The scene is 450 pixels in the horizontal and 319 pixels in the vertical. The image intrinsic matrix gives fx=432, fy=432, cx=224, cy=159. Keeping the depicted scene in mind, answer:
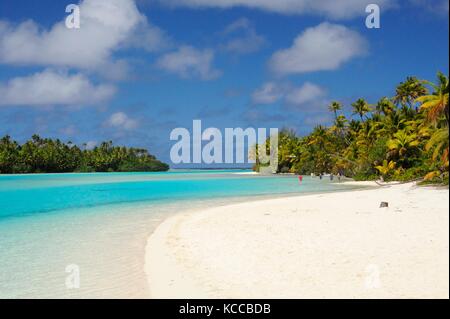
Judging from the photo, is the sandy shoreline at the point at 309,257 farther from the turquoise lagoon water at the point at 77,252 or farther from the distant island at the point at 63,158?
the distant island at the point at 63,158

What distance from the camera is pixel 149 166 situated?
158 m

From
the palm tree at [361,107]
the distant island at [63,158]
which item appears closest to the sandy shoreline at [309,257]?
the palm tree at [361,107]

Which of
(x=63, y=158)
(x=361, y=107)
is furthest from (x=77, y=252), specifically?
(x=63, y=158)

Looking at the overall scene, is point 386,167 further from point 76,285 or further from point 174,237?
point 76,285

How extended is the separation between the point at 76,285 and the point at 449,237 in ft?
21.8

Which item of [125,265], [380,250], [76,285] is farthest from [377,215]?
[76,285]

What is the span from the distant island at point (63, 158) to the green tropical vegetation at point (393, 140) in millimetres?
71068

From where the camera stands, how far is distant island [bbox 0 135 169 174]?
10781cm

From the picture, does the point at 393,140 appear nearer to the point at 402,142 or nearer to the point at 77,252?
the point at 402,142

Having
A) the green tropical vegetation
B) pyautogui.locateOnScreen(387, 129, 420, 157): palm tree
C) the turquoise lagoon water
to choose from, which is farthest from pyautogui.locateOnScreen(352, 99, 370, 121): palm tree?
the turquoise lagoon water

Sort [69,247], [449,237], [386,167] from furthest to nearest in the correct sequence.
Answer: [386,167], [69,247], [449,237]

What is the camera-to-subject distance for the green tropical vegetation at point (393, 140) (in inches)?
942
